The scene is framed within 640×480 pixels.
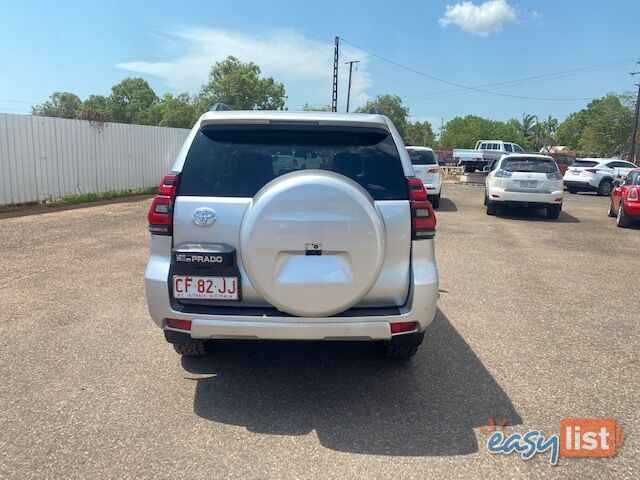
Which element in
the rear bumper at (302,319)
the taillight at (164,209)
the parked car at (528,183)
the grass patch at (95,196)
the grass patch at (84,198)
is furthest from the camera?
the grass patch at (95,196)

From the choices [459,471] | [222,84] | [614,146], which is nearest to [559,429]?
[459,471]

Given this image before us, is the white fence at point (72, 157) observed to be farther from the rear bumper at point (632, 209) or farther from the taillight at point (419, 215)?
the rear bumper at point (632, 209)

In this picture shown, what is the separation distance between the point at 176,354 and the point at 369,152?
227 centimetres

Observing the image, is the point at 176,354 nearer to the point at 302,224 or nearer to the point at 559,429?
the point at 302,224

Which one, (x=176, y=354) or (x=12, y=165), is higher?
(x=12, y=165)

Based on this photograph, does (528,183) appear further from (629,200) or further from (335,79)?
(335,79)

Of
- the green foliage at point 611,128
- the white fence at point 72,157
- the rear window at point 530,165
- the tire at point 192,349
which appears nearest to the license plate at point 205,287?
the tire at point 192,349

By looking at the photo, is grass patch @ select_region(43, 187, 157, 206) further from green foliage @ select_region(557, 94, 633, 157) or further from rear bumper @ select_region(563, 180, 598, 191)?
green foliage @ select_region(557, 94, 633, 157)

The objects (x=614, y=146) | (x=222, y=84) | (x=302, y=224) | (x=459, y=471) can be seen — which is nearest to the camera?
(x=459, y=471)

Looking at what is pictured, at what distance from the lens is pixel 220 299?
3.20 meters

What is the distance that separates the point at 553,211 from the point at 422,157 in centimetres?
383

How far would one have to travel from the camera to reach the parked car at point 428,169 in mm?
14381

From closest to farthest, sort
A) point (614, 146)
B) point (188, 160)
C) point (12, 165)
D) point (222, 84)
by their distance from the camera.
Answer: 1. point (188, 160)
2. point (12, 165)
3. point (614, 146)
4. point (222, 84)

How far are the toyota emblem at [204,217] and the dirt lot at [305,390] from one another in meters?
1.21
